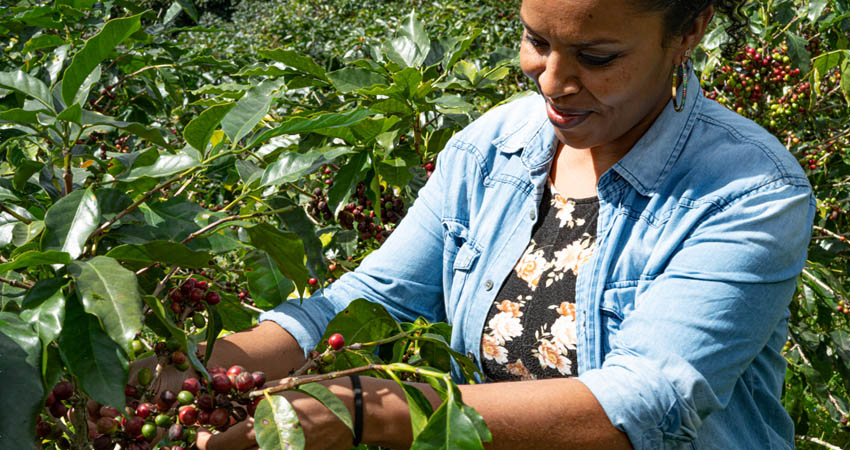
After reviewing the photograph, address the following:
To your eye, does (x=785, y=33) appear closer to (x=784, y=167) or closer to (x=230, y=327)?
(x=784, y=167)

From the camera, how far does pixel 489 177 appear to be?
1757 millimetres

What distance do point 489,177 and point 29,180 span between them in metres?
0.89

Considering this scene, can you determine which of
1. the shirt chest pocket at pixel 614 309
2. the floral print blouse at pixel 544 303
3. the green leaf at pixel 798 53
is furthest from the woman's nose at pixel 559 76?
the green leaf at pixel 798 53

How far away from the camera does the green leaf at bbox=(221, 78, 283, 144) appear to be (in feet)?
4.07

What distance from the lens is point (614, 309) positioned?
1.49 m

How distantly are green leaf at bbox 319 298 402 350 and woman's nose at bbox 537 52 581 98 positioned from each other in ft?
1.63

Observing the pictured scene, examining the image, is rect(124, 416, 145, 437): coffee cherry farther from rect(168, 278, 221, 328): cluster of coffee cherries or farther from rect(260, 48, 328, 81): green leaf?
rect(260, 48, 328, 81): green leaf

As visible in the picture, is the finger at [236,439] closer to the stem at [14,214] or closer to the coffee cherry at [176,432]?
the coffee cherry at [176,432]

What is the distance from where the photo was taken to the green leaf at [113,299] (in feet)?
2.92

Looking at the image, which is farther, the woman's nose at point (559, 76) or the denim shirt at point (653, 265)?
the woman's nose at point (559, 76)

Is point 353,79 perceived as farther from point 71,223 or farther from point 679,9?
point 71,223

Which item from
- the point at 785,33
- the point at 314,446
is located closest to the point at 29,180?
the point at 314,446

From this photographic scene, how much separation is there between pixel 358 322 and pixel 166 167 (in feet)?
1.33

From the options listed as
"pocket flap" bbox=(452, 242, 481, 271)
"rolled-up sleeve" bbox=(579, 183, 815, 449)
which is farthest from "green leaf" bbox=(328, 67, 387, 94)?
"rolled-up sleeve" bbox=(579, 183, 815, 449)
